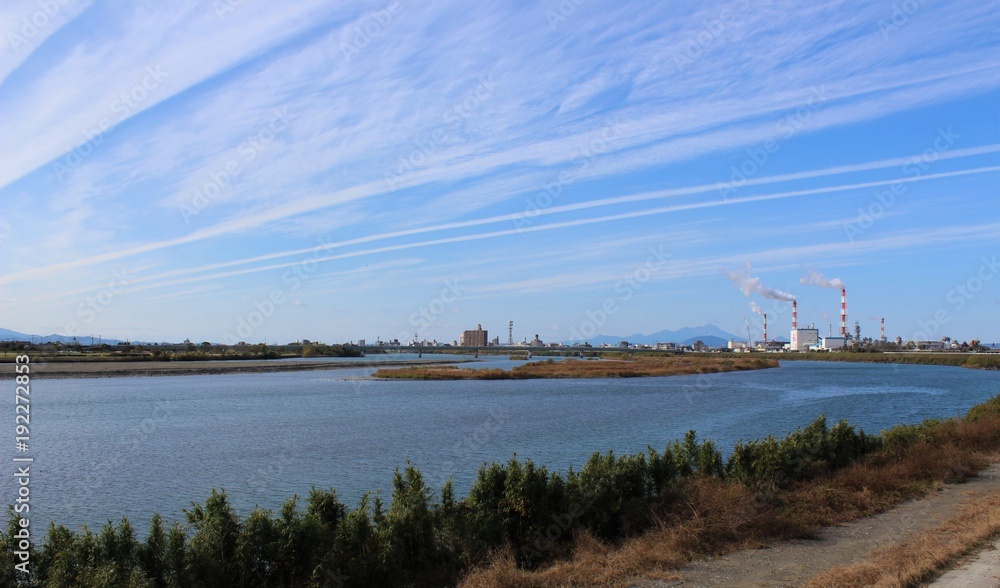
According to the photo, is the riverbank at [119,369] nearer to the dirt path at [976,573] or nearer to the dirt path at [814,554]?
the dirt path at [814,554]

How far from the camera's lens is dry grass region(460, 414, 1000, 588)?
11.3 m

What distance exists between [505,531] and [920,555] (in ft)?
24.5

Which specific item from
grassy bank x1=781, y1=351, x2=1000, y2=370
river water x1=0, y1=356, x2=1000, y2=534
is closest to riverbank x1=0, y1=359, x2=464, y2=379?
river water x1=0, y1=356, x2=1000, y2=534

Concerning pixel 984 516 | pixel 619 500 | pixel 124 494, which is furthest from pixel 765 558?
pixel 124 494

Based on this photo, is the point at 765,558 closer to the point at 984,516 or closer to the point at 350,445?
the point at 984,516

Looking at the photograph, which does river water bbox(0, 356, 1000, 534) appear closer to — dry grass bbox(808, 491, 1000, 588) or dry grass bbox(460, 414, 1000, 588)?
dry grass bbox(460, 414, 1000, 588)

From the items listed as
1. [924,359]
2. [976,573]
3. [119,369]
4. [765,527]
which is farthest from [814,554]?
[924,359]

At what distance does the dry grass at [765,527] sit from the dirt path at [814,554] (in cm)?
33

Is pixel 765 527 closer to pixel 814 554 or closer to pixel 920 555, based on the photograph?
pixel 814 554

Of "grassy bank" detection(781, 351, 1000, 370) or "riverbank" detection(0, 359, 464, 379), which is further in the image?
"grassy bank" detection(781, 351, 1000, 370)

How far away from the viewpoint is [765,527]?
45.4 feet

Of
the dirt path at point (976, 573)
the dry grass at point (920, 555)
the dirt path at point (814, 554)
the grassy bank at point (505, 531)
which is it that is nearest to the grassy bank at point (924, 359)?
the dirt path at point (814, 554)

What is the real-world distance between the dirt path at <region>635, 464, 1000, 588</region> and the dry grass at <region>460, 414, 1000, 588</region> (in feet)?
1.08

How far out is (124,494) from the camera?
23391 millimetres
